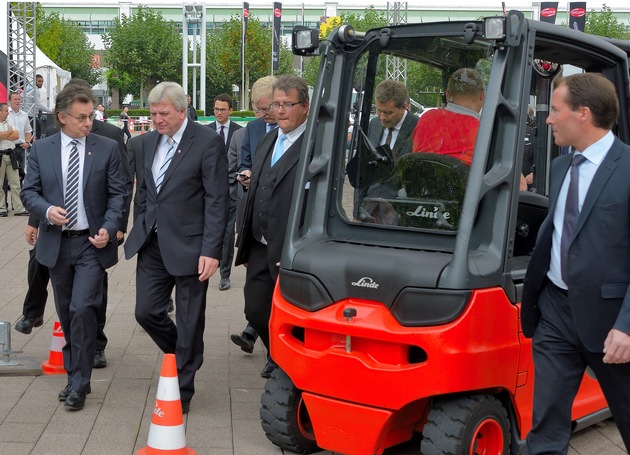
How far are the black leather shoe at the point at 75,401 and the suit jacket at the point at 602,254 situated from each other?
3.20 metres

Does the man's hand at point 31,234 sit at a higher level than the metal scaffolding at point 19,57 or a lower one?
lower

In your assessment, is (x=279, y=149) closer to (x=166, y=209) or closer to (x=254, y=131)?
(x=166, y=209)

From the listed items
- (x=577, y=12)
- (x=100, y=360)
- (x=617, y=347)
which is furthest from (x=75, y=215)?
(x=577, y=12)

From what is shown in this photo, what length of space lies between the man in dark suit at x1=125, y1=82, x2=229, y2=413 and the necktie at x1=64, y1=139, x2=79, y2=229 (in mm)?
389

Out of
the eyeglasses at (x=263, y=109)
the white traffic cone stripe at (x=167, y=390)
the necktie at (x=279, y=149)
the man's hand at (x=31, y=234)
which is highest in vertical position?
the eyeglasses at (x=263, y=109)

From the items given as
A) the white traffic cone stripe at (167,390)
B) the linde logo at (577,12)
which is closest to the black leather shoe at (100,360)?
the white traffic cone stripe at (167,390)

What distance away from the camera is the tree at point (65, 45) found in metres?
60.8

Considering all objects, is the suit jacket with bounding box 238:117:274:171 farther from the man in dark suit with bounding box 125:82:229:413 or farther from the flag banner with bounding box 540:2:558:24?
the flag banner with bounding box 540:2:558:24

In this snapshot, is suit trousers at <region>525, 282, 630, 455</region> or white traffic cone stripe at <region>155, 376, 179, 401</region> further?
white traffic cone stripe at <region>155, 376, 179, 401</region>

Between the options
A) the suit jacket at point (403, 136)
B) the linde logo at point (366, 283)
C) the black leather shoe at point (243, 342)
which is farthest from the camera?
Result: the black leather shoe at point (243, 342)

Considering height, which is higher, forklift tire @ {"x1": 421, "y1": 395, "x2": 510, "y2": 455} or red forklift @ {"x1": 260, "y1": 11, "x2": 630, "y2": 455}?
red forklift @ {"x1": 260, "y1": 11, "x2": 630, "y2": 455}

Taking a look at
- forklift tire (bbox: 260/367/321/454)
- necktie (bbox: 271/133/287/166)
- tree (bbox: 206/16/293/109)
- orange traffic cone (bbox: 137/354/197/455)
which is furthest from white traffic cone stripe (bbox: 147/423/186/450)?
tree (bbox: 206/16/293/109)

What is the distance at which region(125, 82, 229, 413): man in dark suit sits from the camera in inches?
233

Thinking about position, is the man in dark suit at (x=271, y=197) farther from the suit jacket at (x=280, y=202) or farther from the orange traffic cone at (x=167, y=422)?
the orange traffic cone at (x=167, y=422)
